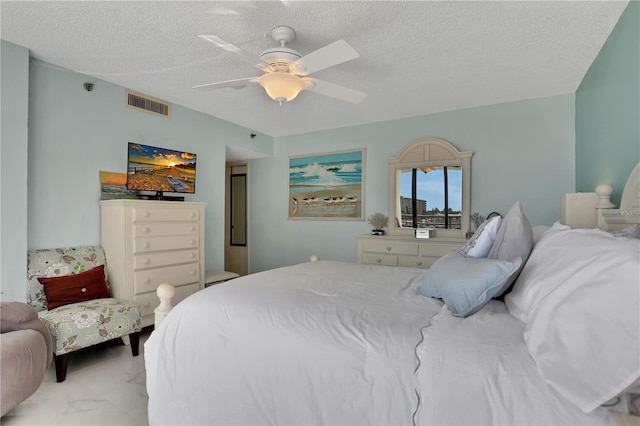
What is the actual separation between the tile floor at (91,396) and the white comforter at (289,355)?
482 millimetres

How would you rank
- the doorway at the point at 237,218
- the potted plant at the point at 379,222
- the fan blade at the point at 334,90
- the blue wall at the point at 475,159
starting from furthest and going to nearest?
the doorway at the point at 237,218, the potted plant at the point at 379,222, the blue wall at the point at 475,159, the fan blade at the point at 334,90

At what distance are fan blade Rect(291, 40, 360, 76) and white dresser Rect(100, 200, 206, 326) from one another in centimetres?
198

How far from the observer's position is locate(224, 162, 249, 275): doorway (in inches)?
222

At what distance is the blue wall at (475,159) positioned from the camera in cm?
347

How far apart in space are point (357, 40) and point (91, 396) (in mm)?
2929

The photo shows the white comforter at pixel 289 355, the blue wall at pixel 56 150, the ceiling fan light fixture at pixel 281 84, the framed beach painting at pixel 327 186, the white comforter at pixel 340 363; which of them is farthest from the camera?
the framed beach painting at pixel 327 186

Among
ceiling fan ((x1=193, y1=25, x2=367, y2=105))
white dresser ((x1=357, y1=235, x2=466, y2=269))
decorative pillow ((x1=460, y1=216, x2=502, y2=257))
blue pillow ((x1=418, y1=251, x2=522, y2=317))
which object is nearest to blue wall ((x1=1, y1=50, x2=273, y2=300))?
ceiling fan ((x1=193, y1=25, x2=367, y2=105))

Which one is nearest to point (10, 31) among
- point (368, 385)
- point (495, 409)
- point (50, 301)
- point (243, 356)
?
point (50, 301)

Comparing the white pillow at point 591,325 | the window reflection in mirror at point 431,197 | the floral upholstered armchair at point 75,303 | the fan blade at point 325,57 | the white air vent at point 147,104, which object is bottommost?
the floral upholstered armchair at point 75,303

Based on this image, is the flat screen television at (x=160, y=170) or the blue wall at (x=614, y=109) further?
the flat screen television at (x=160, y=170)

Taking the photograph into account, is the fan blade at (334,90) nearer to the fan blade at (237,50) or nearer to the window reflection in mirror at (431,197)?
the fan blade at (237,50)

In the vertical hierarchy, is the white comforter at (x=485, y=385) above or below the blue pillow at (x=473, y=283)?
below

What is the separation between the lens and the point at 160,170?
3.63 m

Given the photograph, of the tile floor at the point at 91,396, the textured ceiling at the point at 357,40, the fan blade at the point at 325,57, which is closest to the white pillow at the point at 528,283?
the fan blade at the point at 325,57
